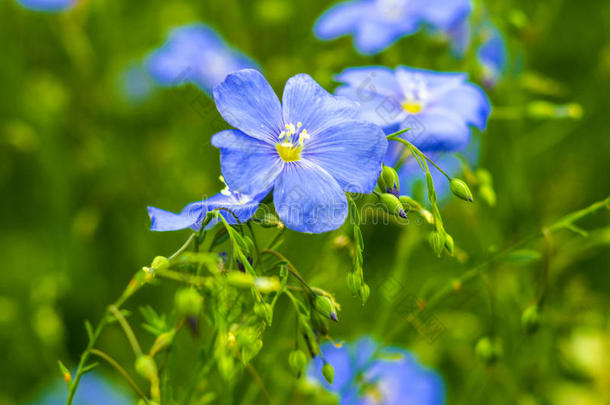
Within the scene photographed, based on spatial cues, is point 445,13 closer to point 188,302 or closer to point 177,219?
point 177,219

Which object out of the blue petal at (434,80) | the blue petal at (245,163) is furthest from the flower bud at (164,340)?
the blue petal at (434,80)

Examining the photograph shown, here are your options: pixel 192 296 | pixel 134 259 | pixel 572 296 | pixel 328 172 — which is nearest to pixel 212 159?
pixel 134 259

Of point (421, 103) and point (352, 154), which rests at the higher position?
point (352, 154)

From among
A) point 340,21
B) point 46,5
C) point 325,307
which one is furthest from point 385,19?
point 46,5

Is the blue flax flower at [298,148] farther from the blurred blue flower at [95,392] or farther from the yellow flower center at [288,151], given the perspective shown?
the blurred blue flower at [95,392]

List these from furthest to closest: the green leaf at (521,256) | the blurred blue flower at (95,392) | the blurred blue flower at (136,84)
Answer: the blurred blue flower at (136,84)
the blurred blue flower at (95,392)
the green leaf at (521,256)

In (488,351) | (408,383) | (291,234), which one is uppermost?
(488,351)

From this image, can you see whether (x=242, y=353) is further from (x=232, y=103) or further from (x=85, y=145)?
(x=85, y=145)
